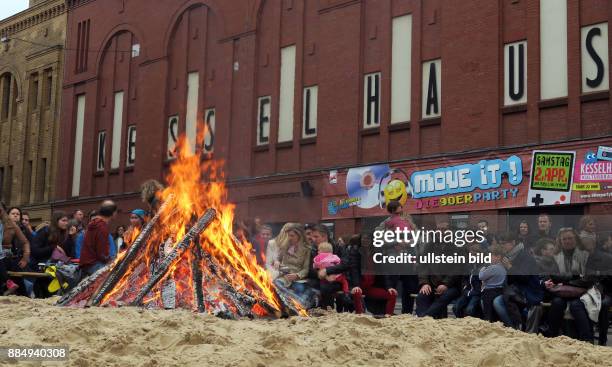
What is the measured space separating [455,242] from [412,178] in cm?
1142

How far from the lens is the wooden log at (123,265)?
902 cm

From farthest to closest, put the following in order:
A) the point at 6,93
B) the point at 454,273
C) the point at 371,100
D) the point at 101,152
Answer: the point at 6,93, the point at 101,152, the point at 371,100, the point at 454,273

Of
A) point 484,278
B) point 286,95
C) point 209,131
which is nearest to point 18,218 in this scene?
point 484,278

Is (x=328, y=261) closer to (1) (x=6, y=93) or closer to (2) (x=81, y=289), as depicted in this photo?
(2) (x=81, y=289)

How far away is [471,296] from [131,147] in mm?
24340

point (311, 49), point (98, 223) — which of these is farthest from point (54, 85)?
point (98, 223)

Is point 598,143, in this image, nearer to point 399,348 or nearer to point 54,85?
Answer: point 399,348

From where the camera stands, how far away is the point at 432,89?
23609mm

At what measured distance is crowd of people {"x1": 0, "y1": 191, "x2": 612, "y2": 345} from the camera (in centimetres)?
1041

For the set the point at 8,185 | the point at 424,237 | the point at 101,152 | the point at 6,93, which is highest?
the point at 6,93

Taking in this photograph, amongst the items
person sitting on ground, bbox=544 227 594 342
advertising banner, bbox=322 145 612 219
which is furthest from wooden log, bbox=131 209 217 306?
advertising banner, bbox=322 145 612 219

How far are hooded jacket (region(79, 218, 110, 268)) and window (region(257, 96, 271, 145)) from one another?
17182 mm

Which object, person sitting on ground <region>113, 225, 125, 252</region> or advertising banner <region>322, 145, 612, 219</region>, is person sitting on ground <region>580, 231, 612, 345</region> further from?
advertising banner <region>322, 145, 612, 219</region>

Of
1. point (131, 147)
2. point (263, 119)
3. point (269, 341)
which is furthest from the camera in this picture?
point (131, 147)
